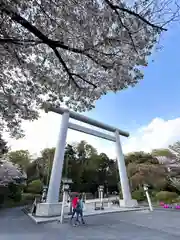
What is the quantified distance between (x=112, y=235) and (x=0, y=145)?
439 cm

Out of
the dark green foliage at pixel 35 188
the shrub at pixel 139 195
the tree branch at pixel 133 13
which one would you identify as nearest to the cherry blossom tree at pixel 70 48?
the tree branch at pixel 133 13

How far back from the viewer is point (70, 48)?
11.9 ft

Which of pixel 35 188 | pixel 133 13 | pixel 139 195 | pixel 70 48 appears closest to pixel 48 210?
pixel 70 48

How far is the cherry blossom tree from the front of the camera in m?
3.29

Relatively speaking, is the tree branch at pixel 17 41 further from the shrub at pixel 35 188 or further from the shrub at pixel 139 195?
the shrub at pixel 35 188

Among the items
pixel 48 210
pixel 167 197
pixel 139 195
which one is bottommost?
pixel 48 210

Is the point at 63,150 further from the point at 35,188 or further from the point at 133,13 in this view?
the point at 35,188

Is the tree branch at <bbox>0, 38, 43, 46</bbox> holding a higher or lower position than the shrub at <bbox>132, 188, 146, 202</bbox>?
lower

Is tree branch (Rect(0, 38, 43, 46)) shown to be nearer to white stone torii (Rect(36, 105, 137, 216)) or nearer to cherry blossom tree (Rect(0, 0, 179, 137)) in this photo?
cherry blossom tree (Rect(0, 0, 179, 137))

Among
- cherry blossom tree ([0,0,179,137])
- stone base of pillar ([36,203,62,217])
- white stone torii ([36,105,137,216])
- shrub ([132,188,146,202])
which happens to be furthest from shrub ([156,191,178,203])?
cherry blossom tree ([0,0,179,137])

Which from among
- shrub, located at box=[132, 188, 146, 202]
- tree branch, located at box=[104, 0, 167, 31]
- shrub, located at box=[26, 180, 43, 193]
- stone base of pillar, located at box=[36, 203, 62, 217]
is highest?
shrub, located at box=[26, 180, 43, 193]

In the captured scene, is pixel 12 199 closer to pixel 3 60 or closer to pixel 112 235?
pixel 112 235

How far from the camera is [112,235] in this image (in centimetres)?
571

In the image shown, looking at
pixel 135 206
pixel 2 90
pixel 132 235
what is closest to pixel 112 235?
pixel 132 235
